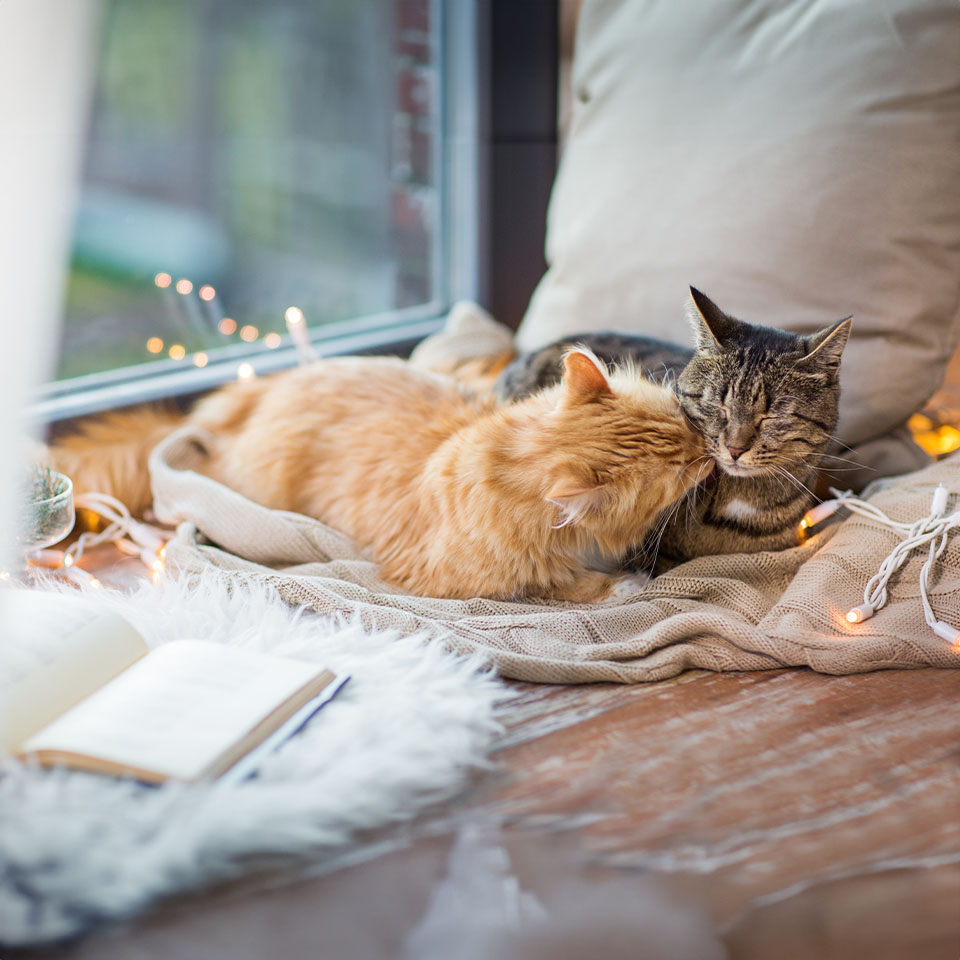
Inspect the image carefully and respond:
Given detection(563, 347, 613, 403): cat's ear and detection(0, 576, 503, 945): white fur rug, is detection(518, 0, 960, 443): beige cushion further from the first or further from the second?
detection(0, 576, 503, 945): white fur rug

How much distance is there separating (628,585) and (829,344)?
16.7 inches

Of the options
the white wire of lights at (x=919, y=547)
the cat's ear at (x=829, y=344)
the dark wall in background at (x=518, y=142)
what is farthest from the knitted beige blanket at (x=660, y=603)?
the dark wall in background at (x=518, y=142)

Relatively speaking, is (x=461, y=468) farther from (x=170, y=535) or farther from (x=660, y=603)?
(x=170, y=535)

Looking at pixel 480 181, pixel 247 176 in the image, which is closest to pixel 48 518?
pixel 247 176

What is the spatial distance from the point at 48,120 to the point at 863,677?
1.15 meters

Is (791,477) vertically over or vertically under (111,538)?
over

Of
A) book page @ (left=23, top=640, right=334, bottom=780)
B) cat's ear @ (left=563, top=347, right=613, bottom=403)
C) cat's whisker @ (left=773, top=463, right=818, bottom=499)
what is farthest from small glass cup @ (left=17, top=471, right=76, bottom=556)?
cat's whisker @ (left=773, top=463, right=818, bottom=499)

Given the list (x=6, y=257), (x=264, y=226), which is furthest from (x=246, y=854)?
(x=264, y=226)

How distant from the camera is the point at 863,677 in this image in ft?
3.32

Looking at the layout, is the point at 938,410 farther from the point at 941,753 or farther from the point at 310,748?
the point at 310,748

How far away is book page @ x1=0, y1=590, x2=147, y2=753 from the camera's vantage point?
0.81 metres

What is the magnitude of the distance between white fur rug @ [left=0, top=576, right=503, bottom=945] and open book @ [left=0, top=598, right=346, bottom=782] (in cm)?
2

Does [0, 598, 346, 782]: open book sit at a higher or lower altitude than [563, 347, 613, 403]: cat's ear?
lower

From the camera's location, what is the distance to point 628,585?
121 centimetres
